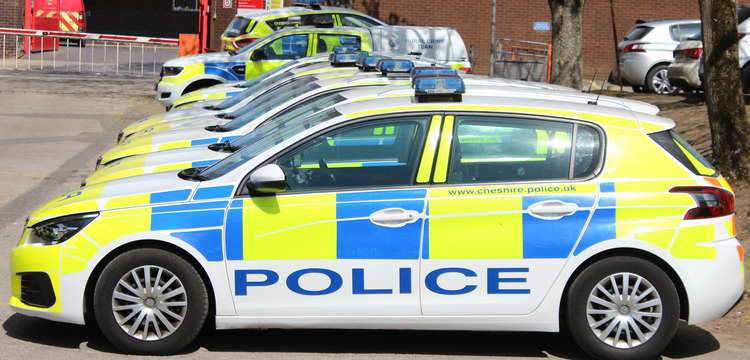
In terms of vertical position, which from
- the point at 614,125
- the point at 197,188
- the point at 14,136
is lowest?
the point at 14,136

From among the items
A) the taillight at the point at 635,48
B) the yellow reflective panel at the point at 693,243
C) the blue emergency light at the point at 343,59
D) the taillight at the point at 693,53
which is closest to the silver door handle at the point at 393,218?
the yellow reflective panel at the point at 693,243

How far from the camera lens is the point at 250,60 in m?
17.4

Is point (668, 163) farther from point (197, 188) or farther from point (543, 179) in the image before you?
point (197, 188)

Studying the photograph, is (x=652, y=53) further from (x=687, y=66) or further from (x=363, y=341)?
(x=363, y=341)

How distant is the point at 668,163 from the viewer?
6.05 m

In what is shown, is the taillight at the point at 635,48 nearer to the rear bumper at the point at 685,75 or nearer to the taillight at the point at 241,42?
the rear bumper at the point at 685,75

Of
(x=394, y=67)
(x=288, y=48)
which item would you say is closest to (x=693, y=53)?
(x=288, y=48)

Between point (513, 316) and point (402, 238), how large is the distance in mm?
736

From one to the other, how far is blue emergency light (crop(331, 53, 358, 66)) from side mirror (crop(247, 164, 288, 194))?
5659mm

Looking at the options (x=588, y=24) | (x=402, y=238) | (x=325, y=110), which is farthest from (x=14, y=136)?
(x=588, y=24)

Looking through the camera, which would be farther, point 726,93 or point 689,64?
point 689,64

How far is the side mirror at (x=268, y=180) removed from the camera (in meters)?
5.84

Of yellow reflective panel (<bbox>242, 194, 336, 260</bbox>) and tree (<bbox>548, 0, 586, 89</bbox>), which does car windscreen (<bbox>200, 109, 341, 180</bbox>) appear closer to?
yellow reflective panel (<bbox>242, 194, 336, 260</bbox>)

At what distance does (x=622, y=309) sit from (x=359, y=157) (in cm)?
162
